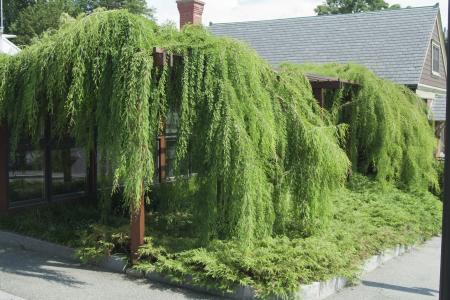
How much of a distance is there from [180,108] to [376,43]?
633 inches

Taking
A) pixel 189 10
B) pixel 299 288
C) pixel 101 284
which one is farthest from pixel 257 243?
pixel 189 10

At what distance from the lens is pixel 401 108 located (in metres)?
12.4

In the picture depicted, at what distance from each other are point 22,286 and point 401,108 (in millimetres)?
9579

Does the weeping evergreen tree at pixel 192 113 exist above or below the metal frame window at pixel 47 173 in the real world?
above

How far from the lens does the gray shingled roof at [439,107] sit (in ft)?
61.9

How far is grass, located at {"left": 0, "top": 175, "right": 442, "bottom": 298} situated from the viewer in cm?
592

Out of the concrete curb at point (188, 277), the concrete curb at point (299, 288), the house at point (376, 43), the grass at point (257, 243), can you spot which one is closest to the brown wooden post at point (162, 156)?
the grass at point (257, 243)

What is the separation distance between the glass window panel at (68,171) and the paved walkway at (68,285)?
283 cm

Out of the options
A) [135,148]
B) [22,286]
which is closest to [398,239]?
[135,148]

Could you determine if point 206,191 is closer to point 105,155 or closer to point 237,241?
point 237,241

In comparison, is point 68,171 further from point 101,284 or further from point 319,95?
point 319,95

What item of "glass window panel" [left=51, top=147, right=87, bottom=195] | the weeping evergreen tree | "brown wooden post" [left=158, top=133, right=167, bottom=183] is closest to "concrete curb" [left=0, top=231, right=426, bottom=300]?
the weeping evergreen tree

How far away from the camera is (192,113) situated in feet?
21.2

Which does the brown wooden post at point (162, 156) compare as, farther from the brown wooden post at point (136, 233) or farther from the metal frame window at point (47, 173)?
the brown wooden post at point (136, 233)
